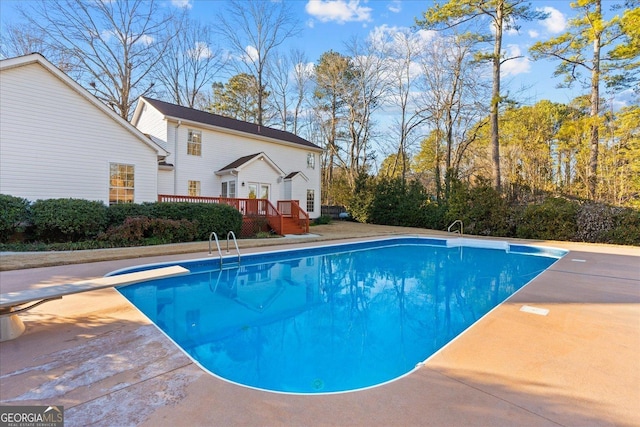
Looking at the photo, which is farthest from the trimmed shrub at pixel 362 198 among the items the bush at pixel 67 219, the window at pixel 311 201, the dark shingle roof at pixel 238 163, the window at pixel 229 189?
the bush at pixel 67 219

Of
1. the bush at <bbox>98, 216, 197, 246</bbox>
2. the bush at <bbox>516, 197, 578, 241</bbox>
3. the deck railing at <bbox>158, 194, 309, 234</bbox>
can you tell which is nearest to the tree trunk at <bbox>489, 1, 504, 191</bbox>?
the bush at <bbox>516, 197, 578, 241</bbox>

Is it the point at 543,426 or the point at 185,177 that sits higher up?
the point at 185,177

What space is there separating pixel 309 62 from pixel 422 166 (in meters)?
15.4

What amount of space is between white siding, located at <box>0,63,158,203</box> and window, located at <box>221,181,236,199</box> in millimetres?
4584

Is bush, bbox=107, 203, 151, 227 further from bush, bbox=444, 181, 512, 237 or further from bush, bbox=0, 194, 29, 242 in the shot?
bush, bbox=444, 181, 512, 237

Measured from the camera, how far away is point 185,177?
1552 centimetres

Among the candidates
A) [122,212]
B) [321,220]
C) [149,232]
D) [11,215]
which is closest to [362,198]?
[321,220]

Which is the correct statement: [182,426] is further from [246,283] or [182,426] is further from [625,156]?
[625,156]

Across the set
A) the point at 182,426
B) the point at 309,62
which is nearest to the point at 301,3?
the point at 309,62

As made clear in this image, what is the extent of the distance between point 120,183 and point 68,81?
3956mm

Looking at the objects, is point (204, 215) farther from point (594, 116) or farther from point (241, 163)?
point (594, 116)

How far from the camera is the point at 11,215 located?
922 cm

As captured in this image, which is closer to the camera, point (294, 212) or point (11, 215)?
point (11, 215)

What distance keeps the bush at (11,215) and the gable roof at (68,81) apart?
4.31 meters
